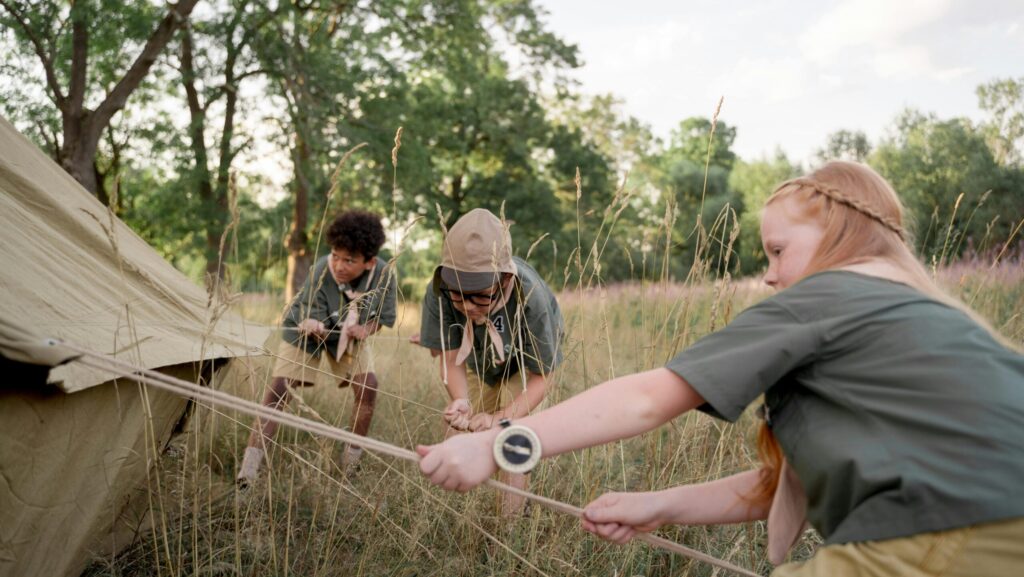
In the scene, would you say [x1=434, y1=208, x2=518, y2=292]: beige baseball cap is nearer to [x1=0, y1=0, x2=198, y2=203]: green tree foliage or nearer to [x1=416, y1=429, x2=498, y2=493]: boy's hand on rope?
[x1=416, y1=429, x2=498, y2=493]: boy's hand on rope

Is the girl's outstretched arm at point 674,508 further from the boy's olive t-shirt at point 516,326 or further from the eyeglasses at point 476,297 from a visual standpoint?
the eyeglasses at point 476,297

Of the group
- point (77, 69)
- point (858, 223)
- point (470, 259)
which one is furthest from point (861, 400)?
point (77, 69)

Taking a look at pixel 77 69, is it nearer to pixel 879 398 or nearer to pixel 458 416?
pixel 458 416

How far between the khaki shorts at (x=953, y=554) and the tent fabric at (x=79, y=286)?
5.09ft

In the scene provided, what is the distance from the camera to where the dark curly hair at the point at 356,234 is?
13.4 ft

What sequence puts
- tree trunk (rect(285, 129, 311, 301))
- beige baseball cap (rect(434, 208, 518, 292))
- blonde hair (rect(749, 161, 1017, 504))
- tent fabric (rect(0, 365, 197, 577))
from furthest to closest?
tree trunk (rect(285, 129, 311, 301)) < beige baseball cap (rect(434, 208, 518, 292)) < tent fabric (rect(0, 365, 197, 577)) < blonde hair (rect(749, 161, 1017, 504))

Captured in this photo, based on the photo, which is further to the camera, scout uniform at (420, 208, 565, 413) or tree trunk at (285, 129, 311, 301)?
tree trunk at (285, 129, 311, 301)

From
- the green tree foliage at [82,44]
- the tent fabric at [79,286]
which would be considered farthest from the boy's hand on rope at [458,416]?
the green tree foliage at [82,44]

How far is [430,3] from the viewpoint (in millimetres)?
14234

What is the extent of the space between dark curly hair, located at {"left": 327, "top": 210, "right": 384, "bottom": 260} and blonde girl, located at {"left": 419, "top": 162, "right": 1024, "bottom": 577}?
9.40 ft

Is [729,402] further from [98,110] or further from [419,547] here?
[98,110]

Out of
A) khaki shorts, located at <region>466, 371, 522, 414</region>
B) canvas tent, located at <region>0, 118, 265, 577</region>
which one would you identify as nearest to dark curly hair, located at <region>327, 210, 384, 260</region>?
khaki shorts, located at <region>466, 371, 522, 414</region>

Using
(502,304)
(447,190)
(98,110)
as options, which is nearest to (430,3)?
(98,110)

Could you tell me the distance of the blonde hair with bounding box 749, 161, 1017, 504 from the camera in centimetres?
142
